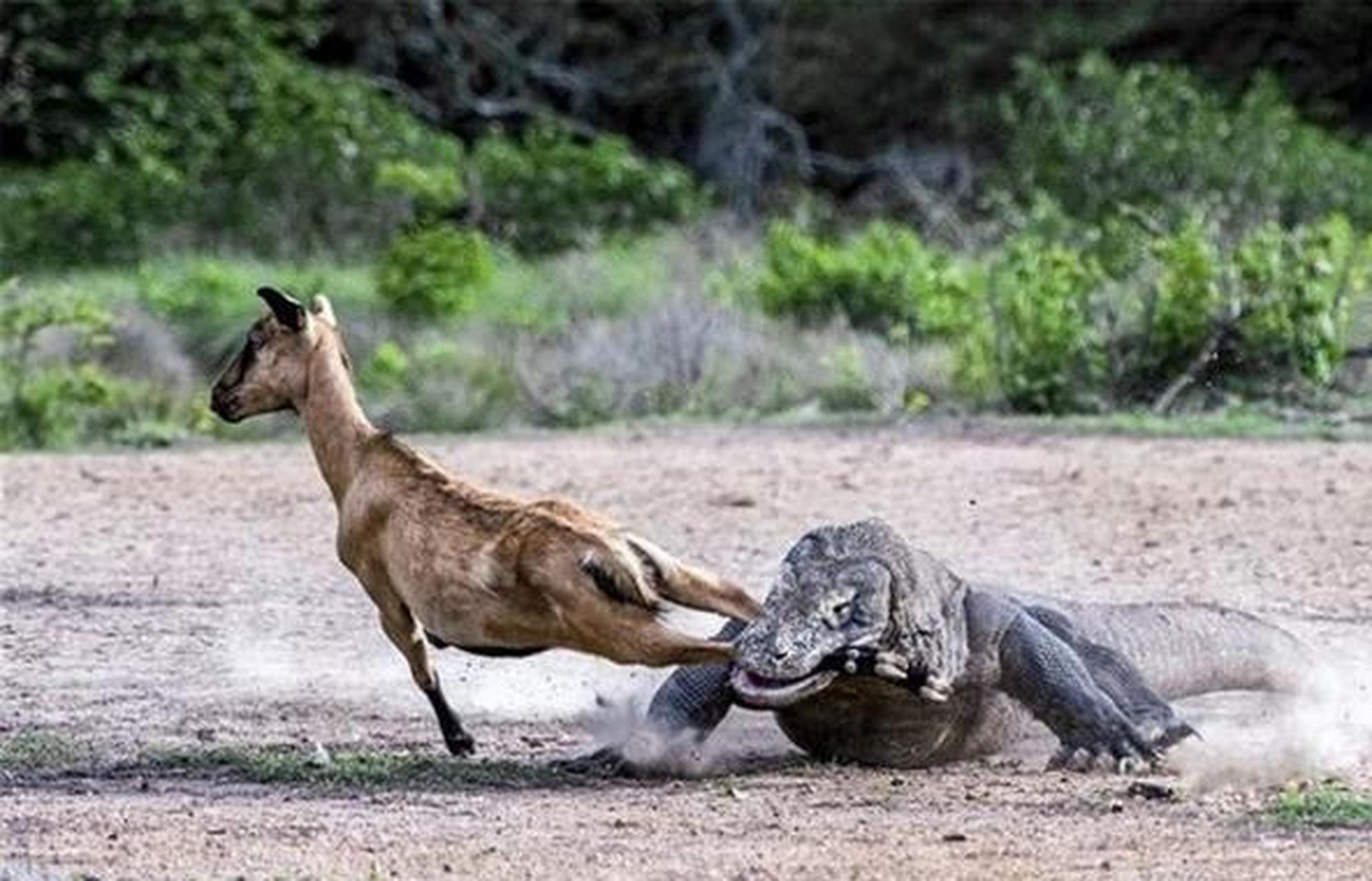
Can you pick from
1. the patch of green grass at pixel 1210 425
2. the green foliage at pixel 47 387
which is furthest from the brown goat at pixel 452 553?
the green foliage at pixel 47 387

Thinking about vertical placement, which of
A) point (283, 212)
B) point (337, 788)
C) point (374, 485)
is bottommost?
point (283, 212)

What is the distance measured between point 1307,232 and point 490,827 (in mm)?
11764

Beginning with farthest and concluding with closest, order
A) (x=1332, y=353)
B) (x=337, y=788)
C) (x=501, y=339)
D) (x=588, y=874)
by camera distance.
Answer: (x=501, y=339)
(x=1332, y=353)
(x=337, y=788)
(x=588, y=874)

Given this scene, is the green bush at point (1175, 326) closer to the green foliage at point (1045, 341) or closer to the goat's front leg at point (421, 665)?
the green foliage at point (1045, 341)

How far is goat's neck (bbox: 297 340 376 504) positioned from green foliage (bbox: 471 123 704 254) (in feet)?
59.0

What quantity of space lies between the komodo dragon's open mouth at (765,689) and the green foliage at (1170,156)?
1457cm

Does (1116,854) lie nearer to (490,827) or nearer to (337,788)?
(490,827)

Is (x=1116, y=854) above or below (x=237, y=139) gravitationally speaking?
above

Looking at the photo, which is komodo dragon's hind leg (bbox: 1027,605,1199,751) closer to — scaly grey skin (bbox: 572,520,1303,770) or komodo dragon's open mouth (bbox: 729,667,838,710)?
scaly grey skin (bbox: 572,520,1303,770)

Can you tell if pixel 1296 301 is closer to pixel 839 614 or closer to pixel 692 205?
pixel 839 614

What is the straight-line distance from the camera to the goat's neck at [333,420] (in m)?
10.0

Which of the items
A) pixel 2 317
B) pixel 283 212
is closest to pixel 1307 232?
pixel 2 317

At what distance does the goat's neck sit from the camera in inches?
394

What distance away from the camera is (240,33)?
30.1 m
